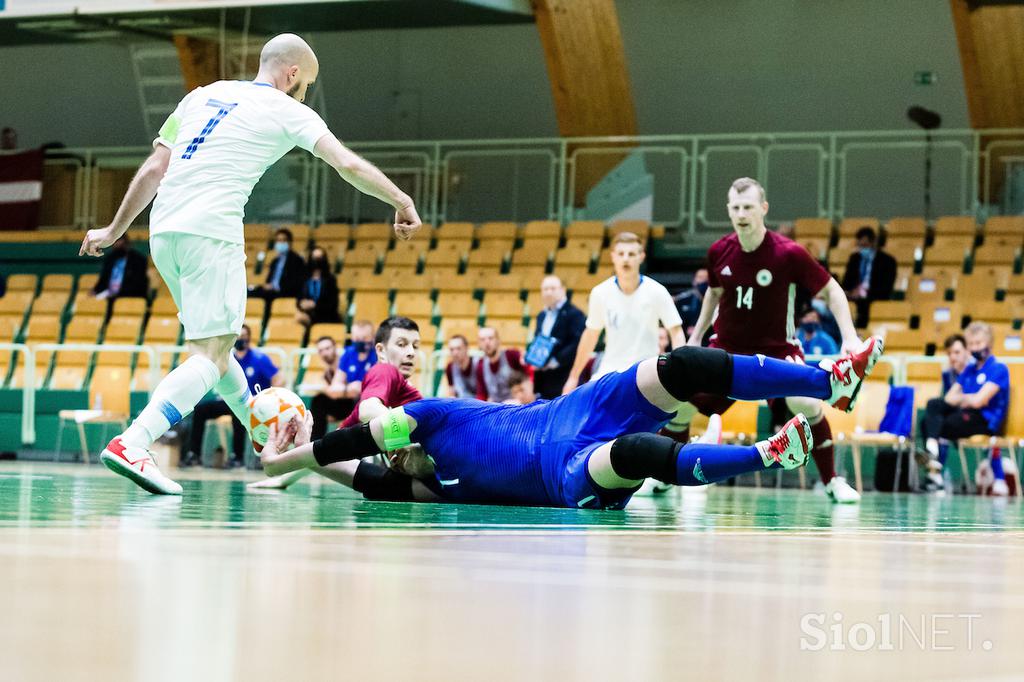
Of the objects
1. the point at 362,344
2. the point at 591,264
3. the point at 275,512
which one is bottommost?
the point at 275,512

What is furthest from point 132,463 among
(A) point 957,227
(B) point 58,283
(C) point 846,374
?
(B) point 58,283

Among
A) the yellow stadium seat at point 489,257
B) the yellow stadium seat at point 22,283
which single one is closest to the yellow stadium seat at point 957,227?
the yellow stadium seat at point 489,257

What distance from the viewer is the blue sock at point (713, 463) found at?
15.8 feet

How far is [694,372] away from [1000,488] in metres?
7.71

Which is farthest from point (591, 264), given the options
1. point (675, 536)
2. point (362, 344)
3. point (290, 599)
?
point (290, 599)

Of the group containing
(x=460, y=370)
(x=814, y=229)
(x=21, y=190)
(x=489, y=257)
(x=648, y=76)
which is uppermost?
(x=648, y=76)

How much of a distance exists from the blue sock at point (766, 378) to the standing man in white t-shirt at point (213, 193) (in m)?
1.44

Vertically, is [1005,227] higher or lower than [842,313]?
higher

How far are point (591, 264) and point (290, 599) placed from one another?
48.0 ft

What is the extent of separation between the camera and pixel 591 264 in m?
16.8

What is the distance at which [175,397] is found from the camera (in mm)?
5750

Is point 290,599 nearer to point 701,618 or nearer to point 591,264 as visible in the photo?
point 701,618

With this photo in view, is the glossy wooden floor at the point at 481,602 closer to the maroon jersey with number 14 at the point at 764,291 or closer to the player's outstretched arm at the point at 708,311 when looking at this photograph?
the maroon jersey with number 14 at the point at 764,291

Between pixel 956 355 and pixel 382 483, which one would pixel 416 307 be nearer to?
pixel 956 355
